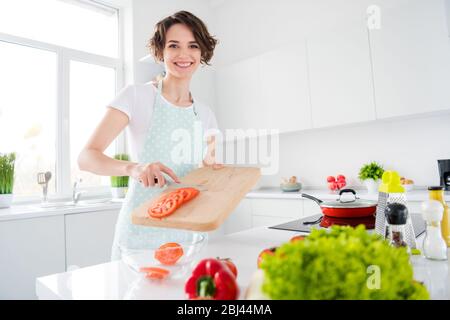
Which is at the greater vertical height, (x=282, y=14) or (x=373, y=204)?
(x=282, y=14)

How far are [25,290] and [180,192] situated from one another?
158cm

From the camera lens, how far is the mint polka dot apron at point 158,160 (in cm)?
123

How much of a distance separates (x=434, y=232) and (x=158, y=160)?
992mm

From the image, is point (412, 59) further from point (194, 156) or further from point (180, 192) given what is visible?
point (180, 192)

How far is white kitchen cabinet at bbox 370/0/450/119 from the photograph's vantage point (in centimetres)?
212

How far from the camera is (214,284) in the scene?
21.6 inches

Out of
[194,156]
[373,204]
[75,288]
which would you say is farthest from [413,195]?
[75,288]

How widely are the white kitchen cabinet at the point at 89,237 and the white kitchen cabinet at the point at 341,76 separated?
73.7 inches

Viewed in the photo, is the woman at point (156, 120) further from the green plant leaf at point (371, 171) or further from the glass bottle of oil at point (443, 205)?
the green plant leaf at point (371, 171)

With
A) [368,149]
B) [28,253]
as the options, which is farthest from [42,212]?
[368,149]

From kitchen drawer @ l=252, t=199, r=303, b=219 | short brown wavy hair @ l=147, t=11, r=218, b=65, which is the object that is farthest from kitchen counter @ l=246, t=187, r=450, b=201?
short brown wavy hair @ l=147, t=11, r=218, b=65

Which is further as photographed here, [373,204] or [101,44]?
[101,44]

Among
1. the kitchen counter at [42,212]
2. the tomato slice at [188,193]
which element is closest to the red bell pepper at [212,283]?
the tomato slice at [188,193]

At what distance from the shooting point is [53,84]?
2.84 metres
